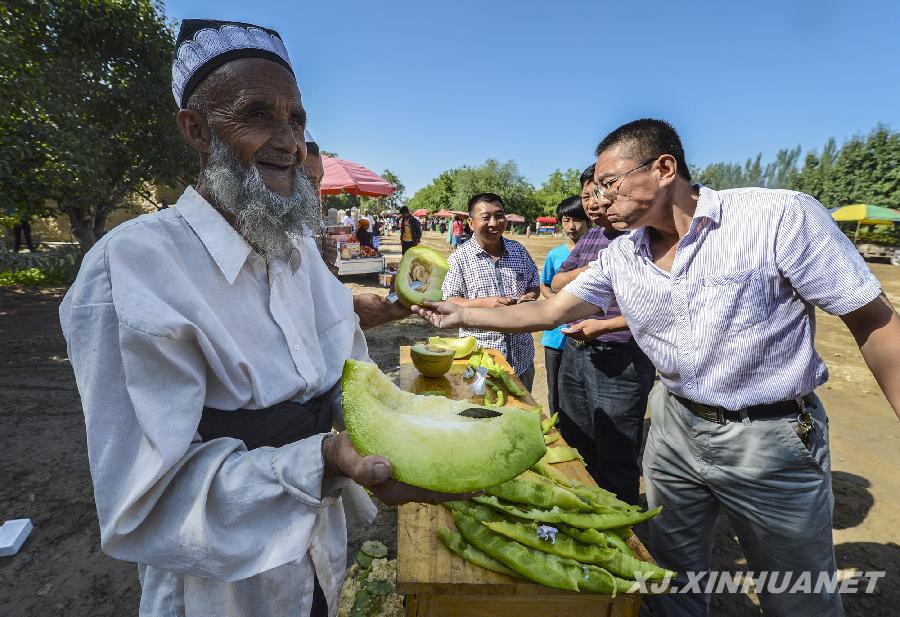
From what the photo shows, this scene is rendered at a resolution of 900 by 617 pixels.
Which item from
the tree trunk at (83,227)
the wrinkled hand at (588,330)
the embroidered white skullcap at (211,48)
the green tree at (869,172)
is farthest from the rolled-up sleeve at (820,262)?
the green tree at (869,172)

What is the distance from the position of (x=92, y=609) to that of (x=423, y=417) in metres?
3.08

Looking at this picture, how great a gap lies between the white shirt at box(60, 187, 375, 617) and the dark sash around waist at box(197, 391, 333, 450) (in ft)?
0.12

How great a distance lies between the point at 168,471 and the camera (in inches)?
40.4

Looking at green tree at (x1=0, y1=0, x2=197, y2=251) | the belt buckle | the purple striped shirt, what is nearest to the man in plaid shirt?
the purple striped shirt

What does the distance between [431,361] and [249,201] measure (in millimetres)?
1899

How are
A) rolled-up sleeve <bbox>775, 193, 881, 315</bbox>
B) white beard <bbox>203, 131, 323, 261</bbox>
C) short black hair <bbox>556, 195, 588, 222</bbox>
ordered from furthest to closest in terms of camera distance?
short black hair <bbox>556, 195, 588, 222</bbox> → rolled-up sleeve <bbox>775, 193, 881, 315</bbox> → white beard <bbox>203, 131, 323, 261</bbox>

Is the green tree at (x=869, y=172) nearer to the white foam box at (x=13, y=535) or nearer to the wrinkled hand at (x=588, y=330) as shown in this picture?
the wrinkled hand at (x=588, y=330)

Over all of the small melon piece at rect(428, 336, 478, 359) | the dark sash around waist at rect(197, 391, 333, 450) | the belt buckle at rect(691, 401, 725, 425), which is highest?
the dark sash around waist at rect(197, 391, 333, 450)

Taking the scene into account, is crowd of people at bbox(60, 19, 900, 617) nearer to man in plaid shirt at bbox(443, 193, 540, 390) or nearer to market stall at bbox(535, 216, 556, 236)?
man in plaid shirt at bbox(443, 193, 540, 390)

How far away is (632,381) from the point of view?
3443 millimetres

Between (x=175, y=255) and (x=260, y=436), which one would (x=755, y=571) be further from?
(x=175, y=255)

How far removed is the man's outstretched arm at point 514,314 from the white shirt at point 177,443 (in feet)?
4.72

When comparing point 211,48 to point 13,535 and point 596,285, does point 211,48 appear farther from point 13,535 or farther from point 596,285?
point 13,535

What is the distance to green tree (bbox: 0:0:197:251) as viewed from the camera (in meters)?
7.07
